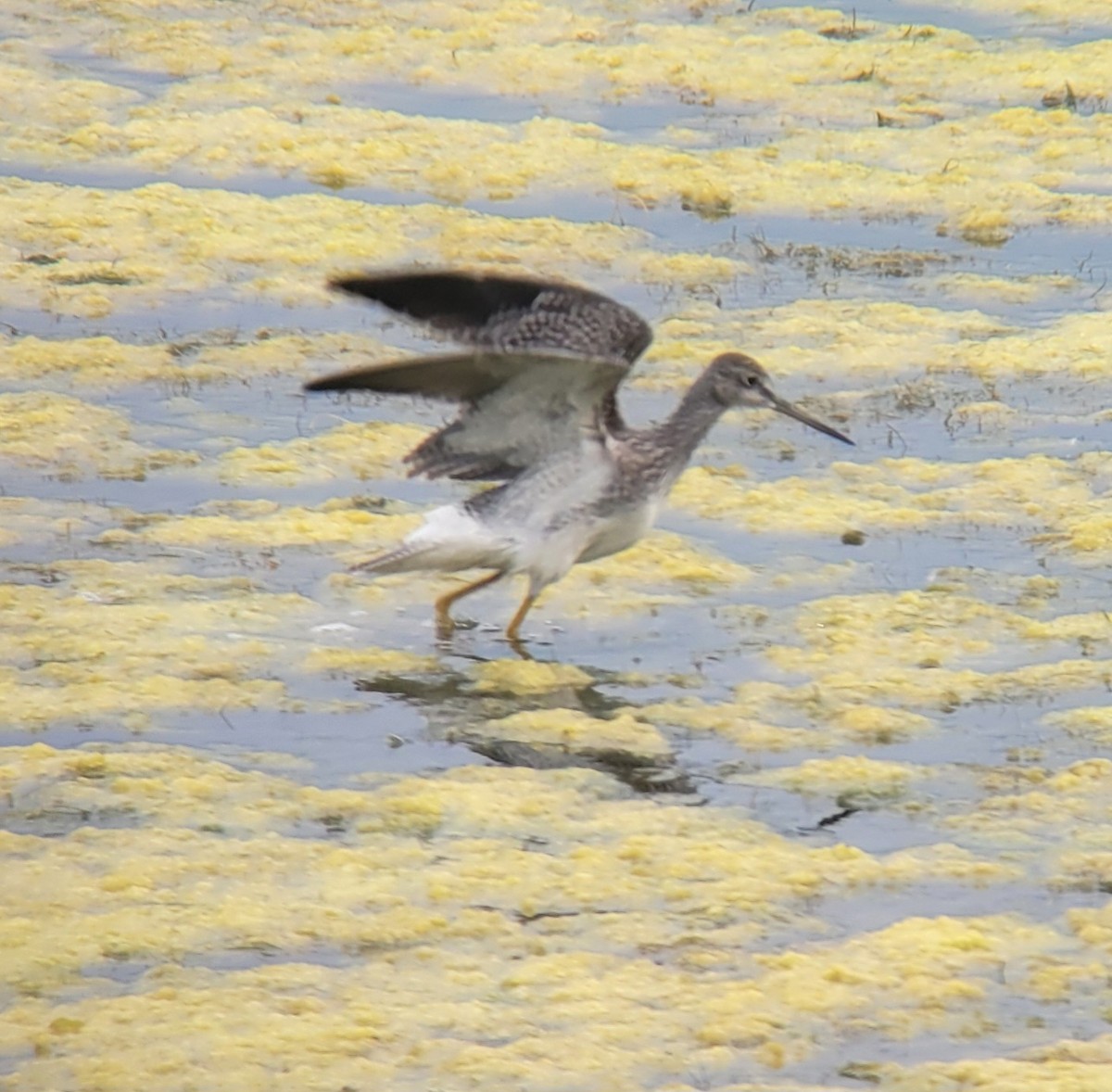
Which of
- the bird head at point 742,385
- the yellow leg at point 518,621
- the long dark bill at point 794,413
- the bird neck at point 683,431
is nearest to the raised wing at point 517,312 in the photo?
the bird neck at point 683,431

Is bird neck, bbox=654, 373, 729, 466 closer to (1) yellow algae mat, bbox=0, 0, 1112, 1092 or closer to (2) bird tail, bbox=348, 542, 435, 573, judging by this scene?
(1) yellow algae mat, bbox=0, 0, 1112, 1092

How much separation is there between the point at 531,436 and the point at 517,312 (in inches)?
25.3

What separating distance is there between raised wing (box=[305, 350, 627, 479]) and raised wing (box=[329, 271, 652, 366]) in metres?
0.06

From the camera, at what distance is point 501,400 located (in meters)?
7.29

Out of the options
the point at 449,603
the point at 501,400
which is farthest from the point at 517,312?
the point at 449,603

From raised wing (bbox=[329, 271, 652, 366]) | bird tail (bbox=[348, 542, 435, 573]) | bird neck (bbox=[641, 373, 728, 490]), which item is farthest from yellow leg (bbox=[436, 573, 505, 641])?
raised wing (bbox=[329, 271, 652, 366])

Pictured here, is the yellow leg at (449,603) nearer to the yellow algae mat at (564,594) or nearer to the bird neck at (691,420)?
the yellow algae mat at (564,594)

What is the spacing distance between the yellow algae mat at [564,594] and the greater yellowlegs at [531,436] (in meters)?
0.35

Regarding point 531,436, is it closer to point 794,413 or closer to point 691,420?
point 691,420

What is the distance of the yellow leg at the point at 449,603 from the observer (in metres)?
7.75

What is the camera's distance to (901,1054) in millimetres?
5238

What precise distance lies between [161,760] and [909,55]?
908 cm

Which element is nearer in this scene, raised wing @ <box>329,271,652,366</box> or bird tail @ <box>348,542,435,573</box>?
raised wing @ <box>329,271,652,366</box>

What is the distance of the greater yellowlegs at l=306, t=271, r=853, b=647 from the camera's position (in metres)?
6.85
